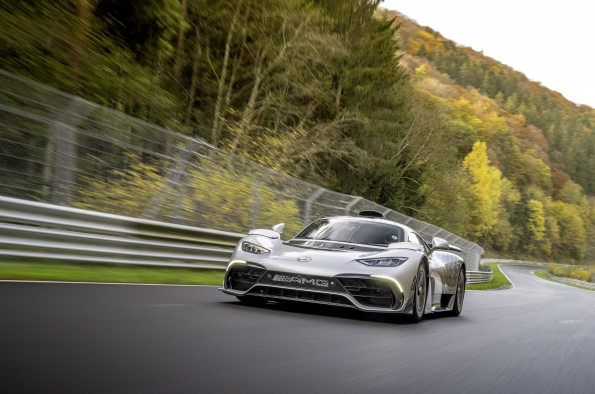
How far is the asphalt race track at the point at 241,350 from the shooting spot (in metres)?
3.85

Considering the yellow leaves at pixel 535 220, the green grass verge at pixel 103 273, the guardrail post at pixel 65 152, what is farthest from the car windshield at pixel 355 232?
the yellow leaves at pixel 535 220

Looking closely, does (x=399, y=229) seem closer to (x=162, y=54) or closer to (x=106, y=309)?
(x=106, y=309)

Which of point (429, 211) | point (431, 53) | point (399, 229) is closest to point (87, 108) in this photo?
point (399, 229)

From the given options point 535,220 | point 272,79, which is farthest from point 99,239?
point 535,220

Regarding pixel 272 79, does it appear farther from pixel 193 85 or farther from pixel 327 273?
pixel 327 273

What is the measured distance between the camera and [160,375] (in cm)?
386

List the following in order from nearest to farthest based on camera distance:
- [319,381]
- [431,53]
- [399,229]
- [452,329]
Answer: [319,381] < [452,329] < [399,229] < [431,53]

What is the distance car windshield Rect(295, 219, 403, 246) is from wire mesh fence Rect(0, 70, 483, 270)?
328 cm

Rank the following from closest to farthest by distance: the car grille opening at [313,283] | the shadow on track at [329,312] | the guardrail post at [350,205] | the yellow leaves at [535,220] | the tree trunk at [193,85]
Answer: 1. the car grille opening at [313,283]
2. the shadow on track at [329,312]
3. the guardrail post at [350,205]
4. the tree trunk at [193,85]
5. the yellow leaves at [535,220]

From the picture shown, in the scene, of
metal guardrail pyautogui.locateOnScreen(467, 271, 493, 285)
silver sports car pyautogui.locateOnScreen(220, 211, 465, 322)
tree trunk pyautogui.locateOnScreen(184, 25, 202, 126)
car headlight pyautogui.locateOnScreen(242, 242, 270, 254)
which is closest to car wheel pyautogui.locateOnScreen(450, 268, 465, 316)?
silver sports car pyautogui.locateOnScreen(220, 211, 465, 322)

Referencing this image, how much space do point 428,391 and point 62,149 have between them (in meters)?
6.85

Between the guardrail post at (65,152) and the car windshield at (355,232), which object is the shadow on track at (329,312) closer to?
the car windshield at (355,232)

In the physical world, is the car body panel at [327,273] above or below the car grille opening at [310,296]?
above

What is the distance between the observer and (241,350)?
5.04 meters
